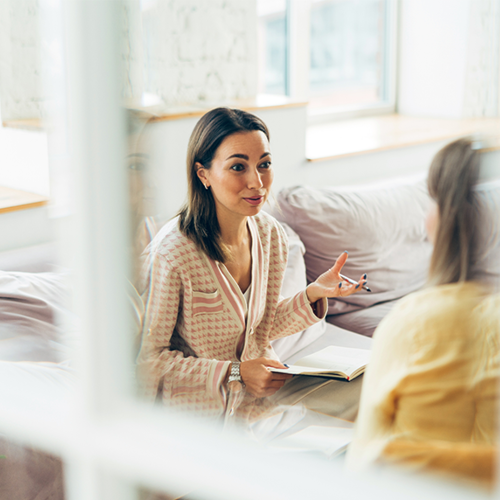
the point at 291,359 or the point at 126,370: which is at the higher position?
the point at 126,370

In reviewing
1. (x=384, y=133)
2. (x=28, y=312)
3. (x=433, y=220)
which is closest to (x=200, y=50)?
(x=384, y=133)

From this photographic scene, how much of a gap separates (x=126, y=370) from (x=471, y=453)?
0.17 meters

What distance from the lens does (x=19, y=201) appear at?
0.93m

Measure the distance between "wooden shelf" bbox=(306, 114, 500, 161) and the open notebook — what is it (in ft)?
0.68

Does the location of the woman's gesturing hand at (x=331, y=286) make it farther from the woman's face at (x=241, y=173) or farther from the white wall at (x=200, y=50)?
the white wall at (x=200, y=50)

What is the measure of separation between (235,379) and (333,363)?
100mm

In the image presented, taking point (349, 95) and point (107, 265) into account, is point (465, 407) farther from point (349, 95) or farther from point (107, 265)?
point (349, 95)

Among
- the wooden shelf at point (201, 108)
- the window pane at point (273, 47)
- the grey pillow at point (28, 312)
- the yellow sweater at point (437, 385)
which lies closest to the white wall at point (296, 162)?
the wooden shelf at point (201, 108)

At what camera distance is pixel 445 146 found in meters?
0.33

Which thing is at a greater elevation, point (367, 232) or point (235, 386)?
point (367, 232)

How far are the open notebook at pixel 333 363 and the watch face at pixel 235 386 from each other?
0.12ft

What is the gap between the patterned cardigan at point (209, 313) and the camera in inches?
18.5

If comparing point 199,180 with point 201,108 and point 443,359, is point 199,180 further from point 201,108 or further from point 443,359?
point 443,359

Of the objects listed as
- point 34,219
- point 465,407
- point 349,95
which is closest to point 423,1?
point 465,407
